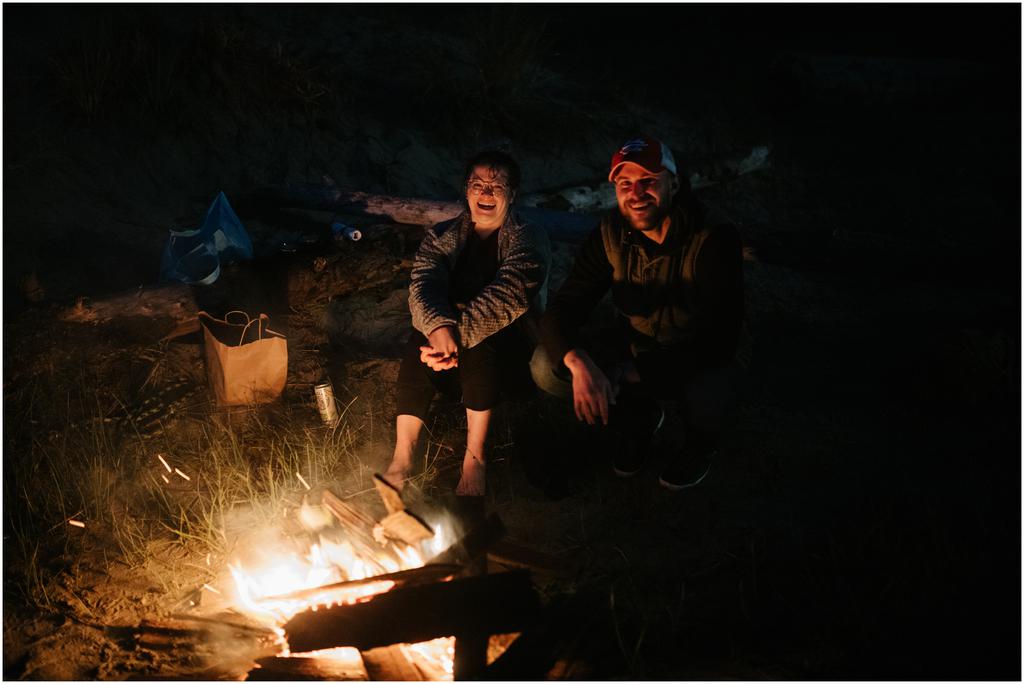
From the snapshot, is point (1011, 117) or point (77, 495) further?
point (1011, 117)

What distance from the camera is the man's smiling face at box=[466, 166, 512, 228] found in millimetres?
3459

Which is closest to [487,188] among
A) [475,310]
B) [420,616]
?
[475,310]

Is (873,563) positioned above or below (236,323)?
below

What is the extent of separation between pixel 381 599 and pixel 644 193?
1947 millimetres

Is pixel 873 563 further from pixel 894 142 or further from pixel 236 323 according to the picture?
pixel 894 142

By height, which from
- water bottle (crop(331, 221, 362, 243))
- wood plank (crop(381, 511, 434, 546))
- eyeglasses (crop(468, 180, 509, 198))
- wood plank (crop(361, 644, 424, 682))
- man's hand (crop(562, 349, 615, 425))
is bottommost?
wood plank (crop(361, 644, 424, 682))

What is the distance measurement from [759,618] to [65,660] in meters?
2.67

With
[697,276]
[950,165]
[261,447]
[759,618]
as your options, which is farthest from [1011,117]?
[261,447]

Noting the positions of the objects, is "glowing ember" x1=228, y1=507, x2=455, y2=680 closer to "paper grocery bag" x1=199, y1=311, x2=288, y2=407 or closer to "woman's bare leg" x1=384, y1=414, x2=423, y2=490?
"woman's bare leg" x1=384, y1=414, x2=423, y2=490

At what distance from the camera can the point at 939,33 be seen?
11.1m

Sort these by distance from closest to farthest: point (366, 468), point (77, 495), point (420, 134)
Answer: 1. point (77, 495)
2. point (366, 468)
3. point (420, 134)

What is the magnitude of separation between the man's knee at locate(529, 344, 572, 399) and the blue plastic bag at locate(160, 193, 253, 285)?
2.56m

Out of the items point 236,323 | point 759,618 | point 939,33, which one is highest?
point 939,33

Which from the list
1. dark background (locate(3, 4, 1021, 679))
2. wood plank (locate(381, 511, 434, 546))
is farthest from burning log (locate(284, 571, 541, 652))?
dark background (locate(3, 4, 1021, 679))
